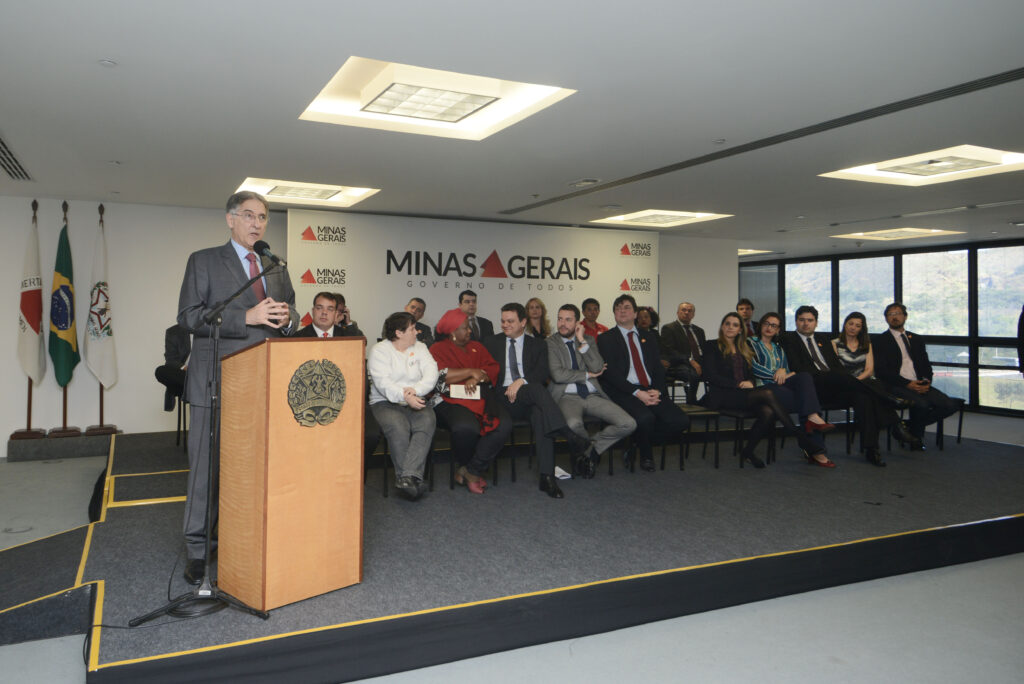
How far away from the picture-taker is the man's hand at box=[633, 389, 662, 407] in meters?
5.37

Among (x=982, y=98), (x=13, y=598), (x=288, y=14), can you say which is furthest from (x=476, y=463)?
(x=982, y=98)

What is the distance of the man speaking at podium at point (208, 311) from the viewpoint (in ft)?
8.91

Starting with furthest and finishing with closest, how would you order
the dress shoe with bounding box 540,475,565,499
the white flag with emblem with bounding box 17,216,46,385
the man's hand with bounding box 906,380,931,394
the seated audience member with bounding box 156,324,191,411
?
the white flag with emblem with bounding box 17,216,46,385
the man's hand with bounding box 906,380,931,394
the seated audience member with bounding box 156,324,191,411
the dress shoe with bounding box 540,475,565,499

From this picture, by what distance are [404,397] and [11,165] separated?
3.80 metres

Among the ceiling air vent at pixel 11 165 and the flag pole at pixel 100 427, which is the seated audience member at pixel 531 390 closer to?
the ceiling air vent at pixel 11 165

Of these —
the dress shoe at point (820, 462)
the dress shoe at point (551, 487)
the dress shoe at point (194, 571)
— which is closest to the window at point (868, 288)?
the dress shoe at point (820, 462)

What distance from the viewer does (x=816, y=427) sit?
579cm

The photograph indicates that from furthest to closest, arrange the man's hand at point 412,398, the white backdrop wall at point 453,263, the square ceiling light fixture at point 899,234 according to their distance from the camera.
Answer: the square ceiling light fixture at point 899,234 → the white backdrop wall at point 453,263 → the man's hand at point 412,398

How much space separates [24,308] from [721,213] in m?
7.36

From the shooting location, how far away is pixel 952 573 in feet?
12.3

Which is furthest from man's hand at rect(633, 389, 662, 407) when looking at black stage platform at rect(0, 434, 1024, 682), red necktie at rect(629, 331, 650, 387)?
black stage platform at rect(0, 434, 1024, 682)

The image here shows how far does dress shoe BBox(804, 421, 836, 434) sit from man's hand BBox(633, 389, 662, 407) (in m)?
1.45

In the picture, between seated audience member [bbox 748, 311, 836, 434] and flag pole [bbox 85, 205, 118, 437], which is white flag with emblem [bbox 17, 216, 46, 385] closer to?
flag pole [bbox 85, 205, 118, 437]

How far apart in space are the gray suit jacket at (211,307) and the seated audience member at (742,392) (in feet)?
13.0
